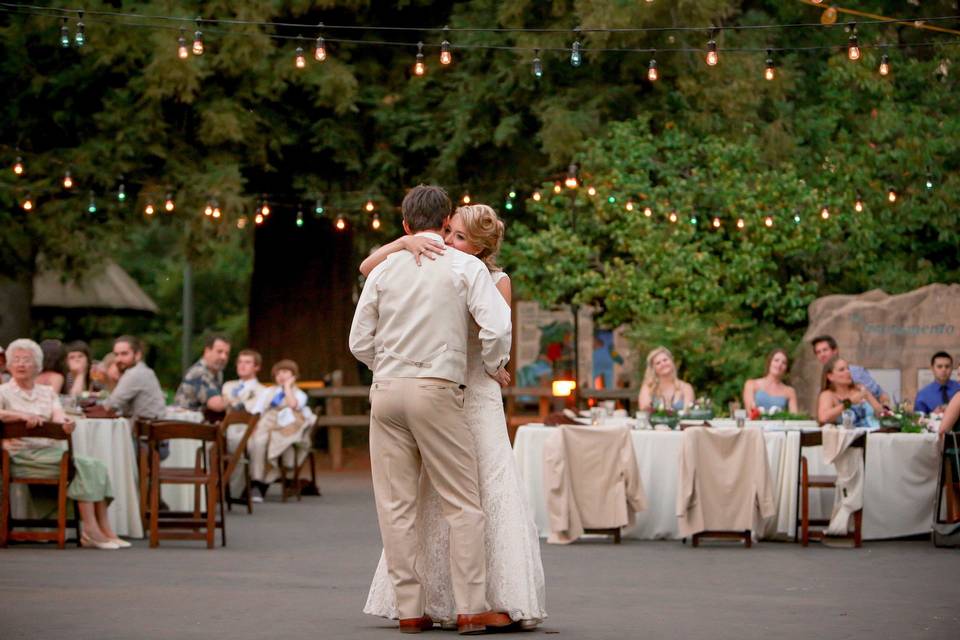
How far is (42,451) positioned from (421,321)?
560cm

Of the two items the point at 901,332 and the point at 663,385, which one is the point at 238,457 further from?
the point at 901,332

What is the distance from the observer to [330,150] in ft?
81.6

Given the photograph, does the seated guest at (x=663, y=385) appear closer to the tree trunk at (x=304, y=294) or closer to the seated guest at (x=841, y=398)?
the seated guest at (x=841, y=398)

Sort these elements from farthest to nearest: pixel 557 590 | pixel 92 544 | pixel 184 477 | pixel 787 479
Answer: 1. pixel 787 479
2. pixel 184 477
3. pixel 92 544
4. pixel 557 590

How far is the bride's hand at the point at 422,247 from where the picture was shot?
849 centimetres

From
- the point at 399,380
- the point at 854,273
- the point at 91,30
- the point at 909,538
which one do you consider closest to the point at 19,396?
the point at 399,380

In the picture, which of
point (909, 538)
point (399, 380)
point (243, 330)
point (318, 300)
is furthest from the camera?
point (243, 330)

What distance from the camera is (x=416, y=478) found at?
28.0 ft

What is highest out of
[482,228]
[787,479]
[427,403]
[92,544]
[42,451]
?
[482,228]

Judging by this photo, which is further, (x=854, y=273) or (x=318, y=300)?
(x=318, y=300)

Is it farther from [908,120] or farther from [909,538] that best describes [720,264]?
[909,538]

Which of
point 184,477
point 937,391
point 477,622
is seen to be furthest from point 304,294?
point 477,622

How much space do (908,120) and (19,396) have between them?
47.2 feet

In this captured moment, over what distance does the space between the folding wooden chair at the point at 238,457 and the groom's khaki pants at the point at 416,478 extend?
254 inches
